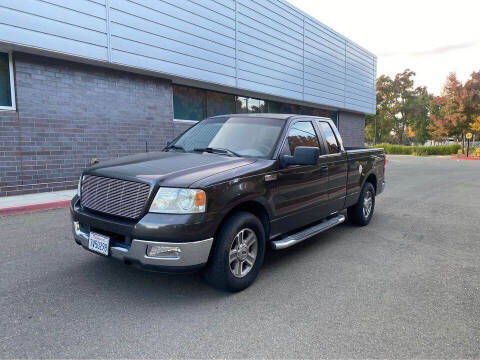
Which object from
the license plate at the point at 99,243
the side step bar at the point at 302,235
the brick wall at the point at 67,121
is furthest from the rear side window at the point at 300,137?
the brick wall at the point at 67,121

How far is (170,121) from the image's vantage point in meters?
11.9

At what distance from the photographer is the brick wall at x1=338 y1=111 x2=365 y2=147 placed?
23773mm

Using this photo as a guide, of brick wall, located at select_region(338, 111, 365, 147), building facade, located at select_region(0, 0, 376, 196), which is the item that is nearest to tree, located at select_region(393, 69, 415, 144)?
brick wall, located at select_region(338, 111, 365, 147)

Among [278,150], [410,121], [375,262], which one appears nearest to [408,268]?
[375,262]

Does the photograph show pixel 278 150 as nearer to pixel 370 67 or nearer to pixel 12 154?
pixel 12 154

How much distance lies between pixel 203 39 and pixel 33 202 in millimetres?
7685

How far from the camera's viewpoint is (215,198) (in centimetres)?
326

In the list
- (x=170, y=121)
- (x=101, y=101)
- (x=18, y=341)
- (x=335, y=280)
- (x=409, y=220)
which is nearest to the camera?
(x=18, y=341)

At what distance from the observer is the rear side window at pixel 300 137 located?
4.41 meters

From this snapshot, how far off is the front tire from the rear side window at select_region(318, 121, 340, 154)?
209 centimetres

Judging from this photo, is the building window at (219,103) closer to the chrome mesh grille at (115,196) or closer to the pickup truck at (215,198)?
the pickup truck at (215,198)

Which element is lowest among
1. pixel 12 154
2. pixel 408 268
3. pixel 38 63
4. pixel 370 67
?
pixel 408 268

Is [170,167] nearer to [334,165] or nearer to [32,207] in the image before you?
[334,165]

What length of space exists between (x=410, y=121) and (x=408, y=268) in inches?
2406
